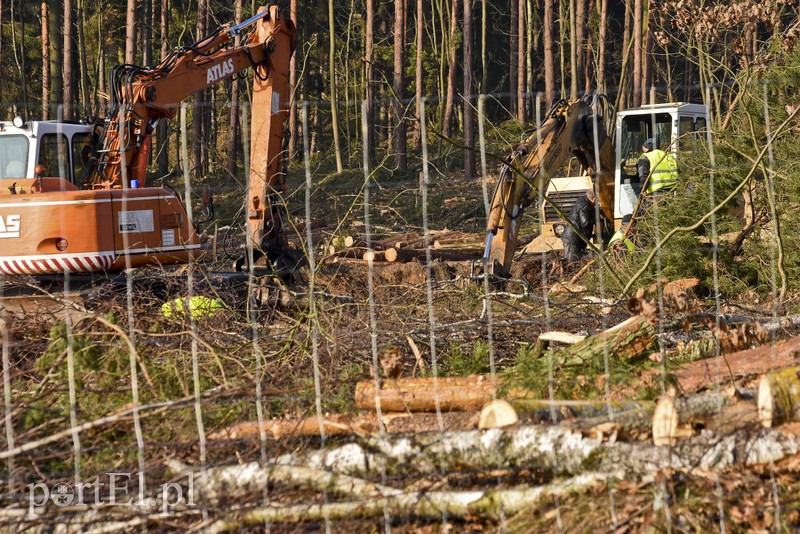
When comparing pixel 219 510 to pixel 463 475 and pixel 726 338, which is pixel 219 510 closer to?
pixel 463 475

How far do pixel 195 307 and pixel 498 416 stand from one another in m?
3.26

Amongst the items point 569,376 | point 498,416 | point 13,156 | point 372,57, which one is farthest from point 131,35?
point 498,416

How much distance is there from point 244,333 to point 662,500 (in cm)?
365

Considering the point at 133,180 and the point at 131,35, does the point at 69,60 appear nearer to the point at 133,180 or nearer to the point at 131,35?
the point at 131,35

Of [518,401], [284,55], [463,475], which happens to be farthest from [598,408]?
[284,55]

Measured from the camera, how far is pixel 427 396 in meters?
5.34

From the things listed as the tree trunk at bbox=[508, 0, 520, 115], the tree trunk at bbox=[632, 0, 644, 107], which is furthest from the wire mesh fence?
the tree trunk at bbox=[508, 0, 520, 115]

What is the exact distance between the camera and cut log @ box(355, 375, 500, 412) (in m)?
5.33

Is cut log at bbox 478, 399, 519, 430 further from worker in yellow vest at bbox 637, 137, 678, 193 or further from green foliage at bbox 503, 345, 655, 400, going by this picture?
worker in yellow vest at bbox 637, 137, 678, 193

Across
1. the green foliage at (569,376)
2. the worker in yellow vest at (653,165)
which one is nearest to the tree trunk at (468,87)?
the worker in yellow vest at (653,165)

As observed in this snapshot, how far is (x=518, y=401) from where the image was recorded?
16.4 feet

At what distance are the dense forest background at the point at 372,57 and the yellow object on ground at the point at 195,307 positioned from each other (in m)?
16.3

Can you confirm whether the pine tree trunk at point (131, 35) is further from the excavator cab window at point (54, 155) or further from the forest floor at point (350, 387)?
the forest floor at point (350, 387)

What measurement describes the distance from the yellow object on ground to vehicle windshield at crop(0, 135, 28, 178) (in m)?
4.55
